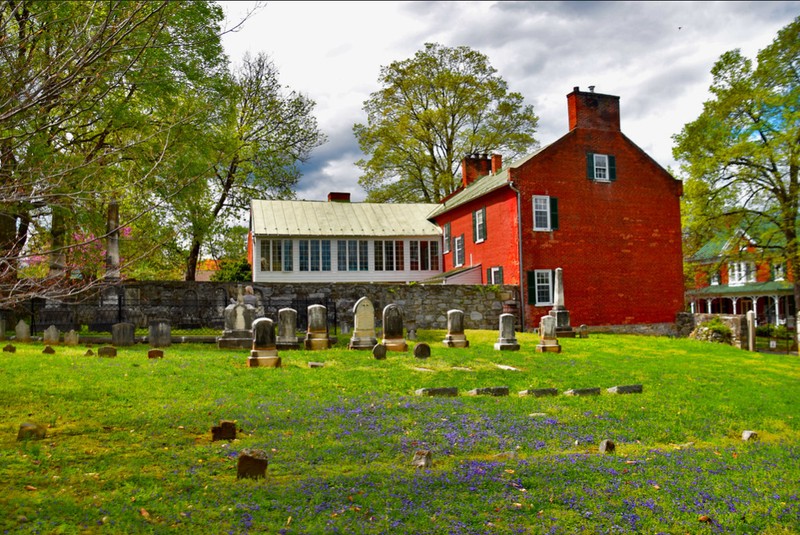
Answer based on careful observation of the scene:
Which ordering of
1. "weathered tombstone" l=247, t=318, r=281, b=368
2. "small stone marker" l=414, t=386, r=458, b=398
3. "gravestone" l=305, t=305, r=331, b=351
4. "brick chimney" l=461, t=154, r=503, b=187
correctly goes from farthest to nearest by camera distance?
"brick chimney" l=461, t=154, r=503, b=187
"gravestone" l=305, t=305, r=331, b=351
"weathered tombstone" l=247, t=318, r=281, b=368
"small stone marker" l=414, t=386, r=458, b=398

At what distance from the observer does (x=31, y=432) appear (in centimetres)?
738

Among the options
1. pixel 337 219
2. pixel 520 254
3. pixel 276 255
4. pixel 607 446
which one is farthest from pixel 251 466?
pixel 337 219

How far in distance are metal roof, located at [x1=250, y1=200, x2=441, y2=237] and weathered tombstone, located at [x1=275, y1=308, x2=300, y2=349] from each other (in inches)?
562

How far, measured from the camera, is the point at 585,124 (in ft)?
96.3

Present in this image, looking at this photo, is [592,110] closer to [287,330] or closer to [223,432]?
[287,330]

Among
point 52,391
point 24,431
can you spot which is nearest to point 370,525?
point 24,431

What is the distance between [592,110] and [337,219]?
14.1 meters

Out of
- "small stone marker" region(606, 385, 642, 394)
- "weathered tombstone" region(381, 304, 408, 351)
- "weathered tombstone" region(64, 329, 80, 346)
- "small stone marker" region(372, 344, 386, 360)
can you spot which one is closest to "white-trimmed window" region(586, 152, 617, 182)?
"weathered tombstone" region(381, 304, 408, 351)

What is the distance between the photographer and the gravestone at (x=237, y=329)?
17.0 metres

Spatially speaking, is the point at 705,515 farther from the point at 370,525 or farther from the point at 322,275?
the point at 322,275

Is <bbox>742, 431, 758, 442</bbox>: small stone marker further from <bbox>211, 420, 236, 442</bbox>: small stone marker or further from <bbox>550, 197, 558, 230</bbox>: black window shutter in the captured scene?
<bbox>550, 197, 558, 230</bbox>: black window shutter

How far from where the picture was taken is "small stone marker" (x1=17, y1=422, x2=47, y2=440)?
7.33m

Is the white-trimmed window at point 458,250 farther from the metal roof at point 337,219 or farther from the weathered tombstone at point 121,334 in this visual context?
the weathered tombstone at point 121,334

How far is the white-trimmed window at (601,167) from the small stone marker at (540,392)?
19.5m
